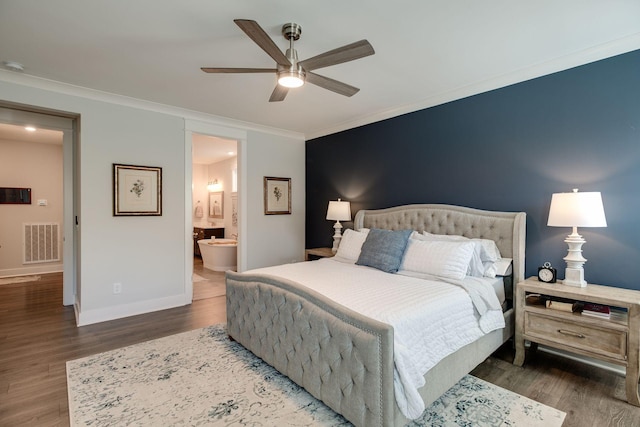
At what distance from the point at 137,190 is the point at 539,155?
4410mm

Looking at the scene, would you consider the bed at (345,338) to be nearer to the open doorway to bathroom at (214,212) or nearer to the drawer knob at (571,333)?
the drawer knob at (571,333)

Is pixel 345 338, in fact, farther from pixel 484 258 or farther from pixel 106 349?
pixel 106 349

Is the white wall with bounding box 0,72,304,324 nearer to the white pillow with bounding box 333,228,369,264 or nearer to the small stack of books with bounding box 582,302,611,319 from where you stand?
the white pillow with bounding box 333,228,369,264

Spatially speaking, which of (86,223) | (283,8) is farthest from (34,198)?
(283,8)

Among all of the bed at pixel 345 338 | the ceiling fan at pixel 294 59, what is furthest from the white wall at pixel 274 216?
the ceiling fan at pixel 294 59

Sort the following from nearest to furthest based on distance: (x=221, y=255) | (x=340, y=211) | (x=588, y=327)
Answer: (x=588, y=327)
(x=340, y=211)
(x=221, y=255)

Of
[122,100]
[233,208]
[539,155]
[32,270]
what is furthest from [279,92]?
[32,270]

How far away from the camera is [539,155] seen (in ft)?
9.68

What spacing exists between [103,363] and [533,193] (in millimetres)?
4122

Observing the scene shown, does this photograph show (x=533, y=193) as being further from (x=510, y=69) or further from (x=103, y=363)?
(x=103, y=363)

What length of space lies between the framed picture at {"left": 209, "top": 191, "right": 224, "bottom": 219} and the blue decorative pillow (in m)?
5.71

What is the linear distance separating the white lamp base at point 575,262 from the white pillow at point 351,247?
1.86 meters

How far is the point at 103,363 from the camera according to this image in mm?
2654

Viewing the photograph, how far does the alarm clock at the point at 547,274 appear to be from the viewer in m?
2.62
